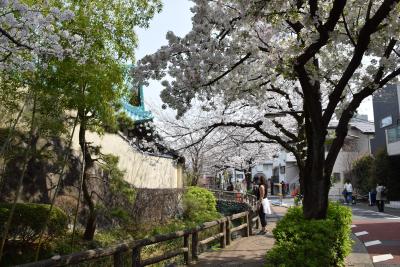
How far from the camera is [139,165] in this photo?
17.8m

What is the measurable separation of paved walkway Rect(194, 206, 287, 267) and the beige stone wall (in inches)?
170

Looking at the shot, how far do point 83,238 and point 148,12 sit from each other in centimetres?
592

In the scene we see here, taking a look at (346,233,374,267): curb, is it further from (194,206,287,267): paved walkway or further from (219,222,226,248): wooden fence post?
(219,222,226,248): wooden fence post

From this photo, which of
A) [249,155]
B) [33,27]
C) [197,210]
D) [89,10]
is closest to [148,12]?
[89,10]

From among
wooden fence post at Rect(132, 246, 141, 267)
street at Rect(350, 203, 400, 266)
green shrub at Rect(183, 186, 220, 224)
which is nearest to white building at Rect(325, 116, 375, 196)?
green shrub at Rect(183, 186, 220, 224)

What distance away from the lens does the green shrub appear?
57.7 feet

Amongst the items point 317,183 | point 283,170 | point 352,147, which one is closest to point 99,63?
point 317,183

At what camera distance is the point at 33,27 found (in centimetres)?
513

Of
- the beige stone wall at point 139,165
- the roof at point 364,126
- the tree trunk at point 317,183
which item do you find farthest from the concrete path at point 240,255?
the roof at point 364,126

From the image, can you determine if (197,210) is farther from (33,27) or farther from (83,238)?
(33,27)

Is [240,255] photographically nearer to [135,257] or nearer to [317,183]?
[317,183]

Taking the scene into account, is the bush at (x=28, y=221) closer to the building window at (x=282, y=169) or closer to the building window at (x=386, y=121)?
the building window at (x=386, y=121)

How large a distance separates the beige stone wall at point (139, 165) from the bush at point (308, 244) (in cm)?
728

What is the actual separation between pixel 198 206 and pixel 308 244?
1144 centimetres
